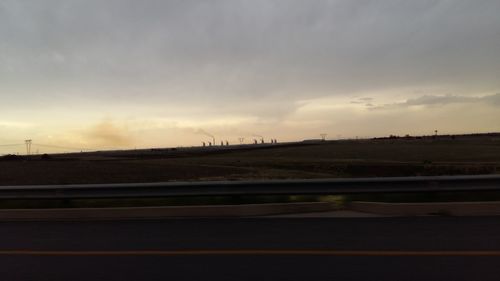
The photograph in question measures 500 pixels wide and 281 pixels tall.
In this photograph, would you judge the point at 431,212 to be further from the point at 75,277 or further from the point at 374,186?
the point at 75,277

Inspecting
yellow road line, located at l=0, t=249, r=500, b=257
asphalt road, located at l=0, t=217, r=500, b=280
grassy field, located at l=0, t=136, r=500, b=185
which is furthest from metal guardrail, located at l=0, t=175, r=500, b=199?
grassy field, located at l=0, t=136, r=500, b=185

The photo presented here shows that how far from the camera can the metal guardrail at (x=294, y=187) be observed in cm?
1125

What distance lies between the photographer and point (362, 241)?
8.19 m

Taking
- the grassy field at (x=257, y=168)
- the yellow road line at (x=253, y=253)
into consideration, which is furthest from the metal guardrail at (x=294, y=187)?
the grassy field at (x=257, y=168)

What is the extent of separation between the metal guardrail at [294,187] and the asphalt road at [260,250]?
1.27 meters

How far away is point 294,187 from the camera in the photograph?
38.2 ft

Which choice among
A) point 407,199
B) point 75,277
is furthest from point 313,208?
point 75,277

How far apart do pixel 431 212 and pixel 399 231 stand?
207 cm

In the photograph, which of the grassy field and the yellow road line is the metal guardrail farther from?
the grassy field

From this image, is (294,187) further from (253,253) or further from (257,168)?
(257,168)

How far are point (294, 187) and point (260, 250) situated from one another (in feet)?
13.1

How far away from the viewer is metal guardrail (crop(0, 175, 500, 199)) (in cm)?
1125

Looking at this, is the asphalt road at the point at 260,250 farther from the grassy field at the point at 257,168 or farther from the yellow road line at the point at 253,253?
the grassy field at the point at 257,168

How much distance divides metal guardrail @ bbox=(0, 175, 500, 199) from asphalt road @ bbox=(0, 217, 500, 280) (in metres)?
1.27
